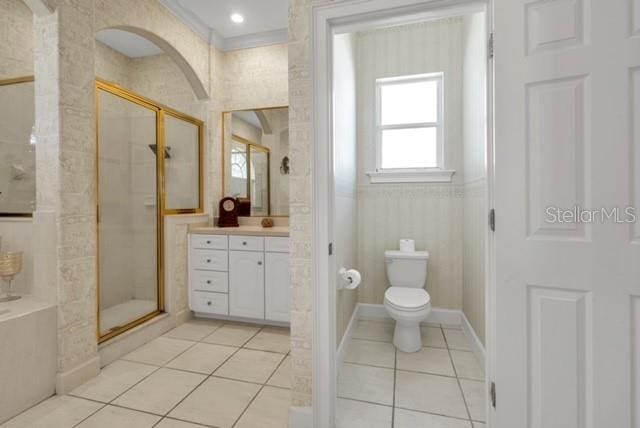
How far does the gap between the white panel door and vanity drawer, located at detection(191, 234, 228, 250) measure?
2262 millimetres

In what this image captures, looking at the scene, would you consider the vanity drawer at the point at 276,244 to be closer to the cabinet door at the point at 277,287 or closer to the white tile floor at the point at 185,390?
the cabinet door at the point at 277,287

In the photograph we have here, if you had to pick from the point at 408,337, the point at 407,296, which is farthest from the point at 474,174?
the point at 408,337

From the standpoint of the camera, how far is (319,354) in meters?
1.44

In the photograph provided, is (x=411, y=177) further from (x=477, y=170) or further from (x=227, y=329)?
(x=227, y=329)

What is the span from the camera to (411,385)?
1.86 m

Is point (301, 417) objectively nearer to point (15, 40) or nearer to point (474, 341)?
point (474, 341)

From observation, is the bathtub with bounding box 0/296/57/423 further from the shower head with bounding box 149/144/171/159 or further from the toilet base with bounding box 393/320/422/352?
the toilet base with bounding box 393/320/422/352

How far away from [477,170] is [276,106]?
2073 millimetres

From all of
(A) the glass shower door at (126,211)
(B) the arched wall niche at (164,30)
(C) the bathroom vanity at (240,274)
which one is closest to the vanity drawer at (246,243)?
(C) the bathroom vanity at (240,274)

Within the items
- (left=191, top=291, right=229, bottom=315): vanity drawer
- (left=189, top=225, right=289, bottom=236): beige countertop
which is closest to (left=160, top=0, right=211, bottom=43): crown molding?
(left=189, top=225, right=289, bottom=236): beige countertop

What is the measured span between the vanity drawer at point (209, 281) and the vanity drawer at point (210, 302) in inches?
1.9

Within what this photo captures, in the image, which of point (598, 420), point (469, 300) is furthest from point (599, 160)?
point (469, 300)

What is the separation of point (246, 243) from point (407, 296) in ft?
4.78

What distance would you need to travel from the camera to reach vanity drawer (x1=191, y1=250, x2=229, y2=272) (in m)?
2.77
